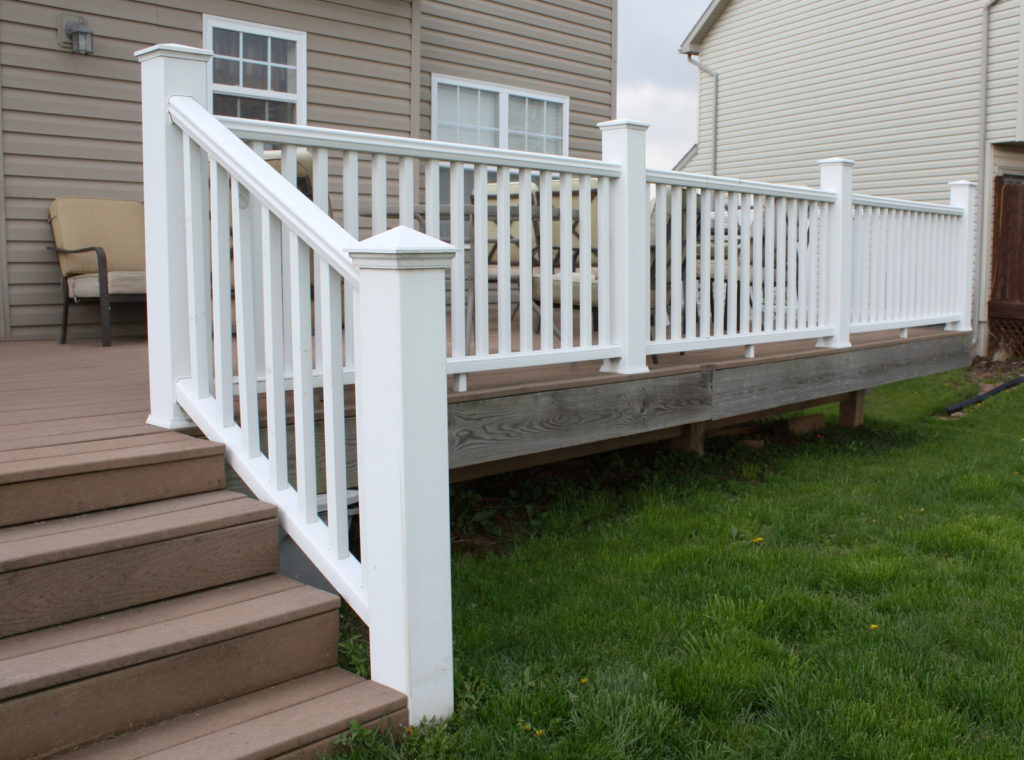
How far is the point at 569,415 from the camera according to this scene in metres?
3.73

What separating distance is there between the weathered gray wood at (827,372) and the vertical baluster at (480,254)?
1.58m

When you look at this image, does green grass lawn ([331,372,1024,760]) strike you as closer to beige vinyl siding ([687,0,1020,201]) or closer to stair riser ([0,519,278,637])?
stair riser ([0,519,278,637])

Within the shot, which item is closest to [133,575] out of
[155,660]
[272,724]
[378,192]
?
[155,660]

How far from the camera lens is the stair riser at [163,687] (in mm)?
1920

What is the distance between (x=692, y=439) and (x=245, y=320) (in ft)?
11.3

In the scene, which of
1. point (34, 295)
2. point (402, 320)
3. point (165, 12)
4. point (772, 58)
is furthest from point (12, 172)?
point (772, 58)

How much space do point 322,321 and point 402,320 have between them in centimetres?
33

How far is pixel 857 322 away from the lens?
18.5 ft

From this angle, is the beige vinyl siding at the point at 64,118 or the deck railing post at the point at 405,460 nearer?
the deck railing post at the point at 405,460

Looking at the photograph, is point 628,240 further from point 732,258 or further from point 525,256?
point 732,258

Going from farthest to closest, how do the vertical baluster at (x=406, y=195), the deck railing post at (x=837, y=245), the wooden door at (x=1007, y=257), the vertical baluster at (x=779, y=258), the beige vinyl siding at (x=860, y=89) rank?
the beige vinyl siding at (x=860, y=89) → the wooden door at (x=1007, y=257) → the deck railing post at (x=837, y=245) → the vertical baluster at (x=779, y=258) → the vertical baluster at (x=406, y=195)

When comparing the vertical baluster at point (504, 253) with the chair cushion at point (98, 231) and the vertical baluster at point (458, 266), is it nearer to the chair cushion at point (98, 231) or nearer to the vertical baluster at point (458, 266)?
the vertical baluster at point (458, 266)


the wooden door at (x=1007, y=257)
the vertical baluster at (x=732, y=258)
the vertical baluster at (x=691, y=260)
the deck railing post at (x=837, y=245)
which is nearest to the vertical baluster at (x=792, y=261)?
the deck railing post at (x=837, y=245)

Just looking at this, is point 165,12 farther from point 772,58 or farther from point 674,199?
point 772,58
